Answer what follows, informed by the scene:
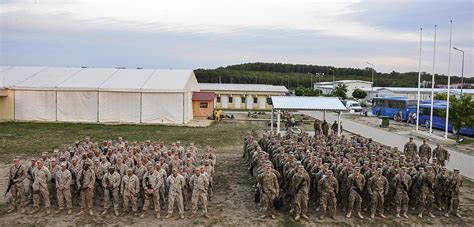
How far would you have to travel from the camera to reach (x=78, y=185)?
38.2 ft

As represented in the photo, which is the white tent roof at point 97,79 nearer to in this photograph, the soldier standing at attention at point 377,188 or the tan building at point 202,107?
the tan building at point 202,107

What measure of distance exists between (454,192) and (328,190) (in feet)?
11.5

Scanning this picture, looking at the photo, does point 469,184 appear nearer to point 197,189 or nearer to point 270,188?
point 270,188

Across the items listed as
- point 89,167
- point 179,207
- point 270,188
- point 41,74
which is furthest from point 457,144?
point 41,74

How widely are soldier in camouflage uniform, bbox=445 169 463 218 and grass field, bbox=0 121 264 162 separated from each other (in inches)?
514

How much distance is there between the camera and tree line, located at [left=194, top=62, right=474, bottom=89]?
357 feet

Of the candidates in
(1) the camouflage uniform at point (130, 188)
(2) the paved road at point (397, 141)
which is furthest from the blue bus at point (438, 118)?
(1) the camouflage uniform at point (130, 188)

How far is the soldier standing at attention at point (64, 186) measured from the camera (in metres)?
11.3

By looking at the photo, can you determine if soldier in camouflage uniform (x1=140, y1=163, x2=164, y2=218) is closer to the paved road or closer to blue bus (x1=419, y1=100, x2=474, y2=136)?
the paved road

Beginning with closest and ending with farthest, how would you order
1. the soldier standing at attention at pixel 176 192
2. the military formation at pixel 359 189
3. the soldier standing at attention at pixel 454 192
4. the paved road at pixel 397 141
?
the soldier standing at attention at pixel 176 192 < the military formation at pixel 359 189 < the soldier standing at attention at pixel 454 192 < the paved road at pixel 397 141

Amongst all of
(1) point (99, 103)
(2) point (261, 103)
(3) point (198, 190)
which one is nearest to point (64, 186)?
(3) point (198, 190)

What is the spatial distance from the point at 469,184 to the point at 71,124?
24188 millimetres

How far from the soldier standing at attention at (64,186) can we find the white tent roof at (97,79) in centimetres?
1977

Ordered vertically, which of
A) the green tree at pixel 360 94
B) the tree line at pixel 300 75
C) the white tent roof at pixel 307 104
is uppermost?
the tree line at pixel 300 75
